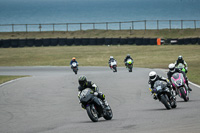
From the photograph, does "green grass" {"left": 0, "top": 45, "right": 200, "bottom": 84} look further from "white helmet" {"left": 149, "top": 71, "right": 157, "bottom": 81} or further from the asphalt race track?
"white helmet" {"left": 149, "top": 71, "right": 157, "bottom": 81}

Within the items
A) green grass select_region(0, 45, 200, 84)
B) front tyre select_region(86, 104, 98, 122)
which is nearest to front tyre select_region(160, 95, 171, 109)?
front tyre select_region(86, 104, 98, 122)

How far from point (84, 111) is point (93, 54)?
130 ft

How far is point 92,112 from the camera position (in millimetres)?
11172

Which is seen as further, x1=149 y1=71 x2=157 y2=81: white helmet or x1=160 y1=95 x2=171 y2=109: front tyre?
x1=149 y1=71 x2=157 y2=81: white helmet

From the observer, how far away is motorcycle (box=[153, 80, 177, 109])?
12758mm

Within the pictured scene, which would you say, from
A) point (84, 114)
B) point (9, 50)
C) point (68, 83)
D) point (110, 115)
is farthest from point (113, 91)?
point (9, 50)

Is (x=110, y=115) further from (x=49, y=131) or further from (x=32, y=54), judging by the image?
(x=32, y=54)

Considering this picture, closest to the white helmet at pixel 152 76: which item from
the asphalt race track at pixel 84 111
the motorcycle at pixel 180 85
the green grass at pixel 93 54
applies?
the asphalt race track at pixel 84 111

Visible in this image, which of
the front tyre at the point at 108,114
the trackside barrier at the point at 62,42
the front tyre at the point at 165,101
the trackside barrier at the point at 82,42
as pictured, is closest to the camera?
the front tyre at the point at 108,114

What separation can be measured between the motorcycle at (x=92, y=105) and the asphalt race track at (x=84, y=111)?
0.64 feet

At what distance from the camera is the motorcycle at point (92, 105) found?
1112 centimetres

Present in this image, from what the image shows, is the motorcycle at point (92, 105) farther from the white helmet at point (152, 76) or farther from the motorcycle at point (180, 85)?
the motorcycle at point (180, 85)

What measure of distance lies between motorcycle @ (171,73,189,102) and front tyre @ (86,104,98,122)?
14.0 feet

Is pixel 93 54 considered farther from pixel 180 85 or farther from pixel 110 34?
pixel 180 85
